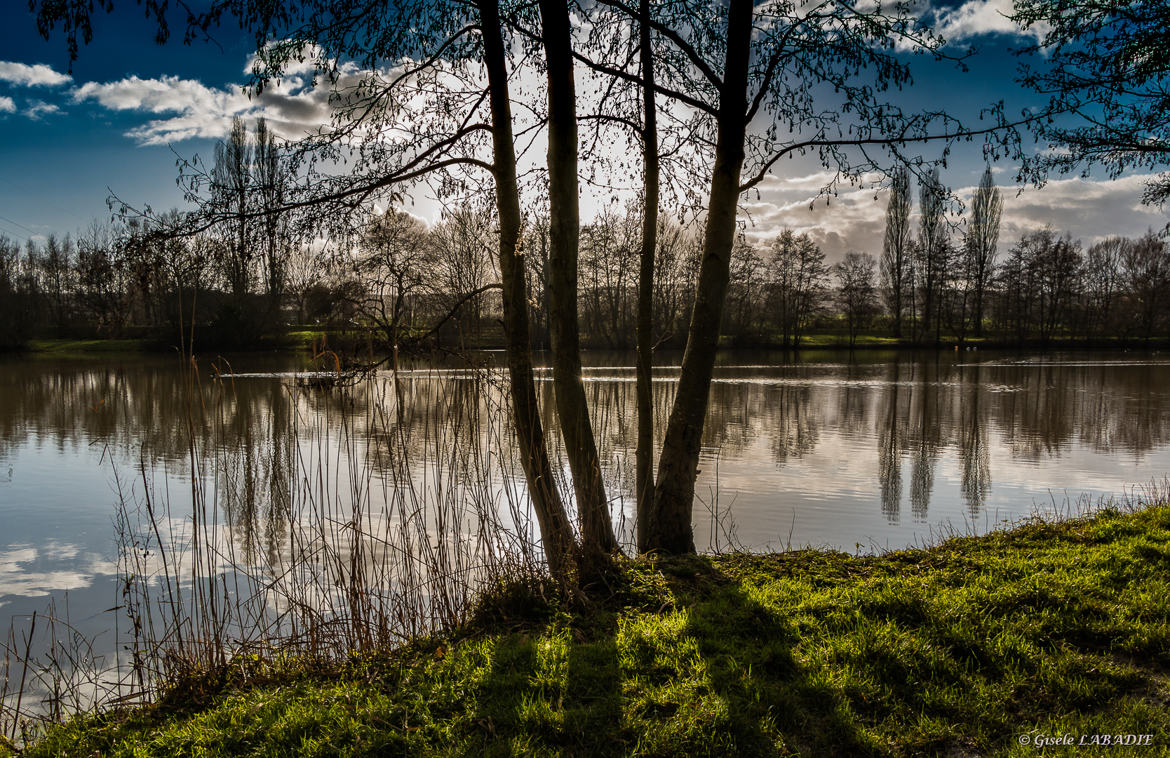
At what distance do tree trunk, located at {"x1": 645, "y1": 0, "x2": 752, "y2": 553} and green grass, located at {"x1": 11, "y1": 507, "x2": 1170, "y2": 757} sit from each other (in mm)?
968

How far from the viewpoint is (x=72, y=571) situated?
6055 millimetres

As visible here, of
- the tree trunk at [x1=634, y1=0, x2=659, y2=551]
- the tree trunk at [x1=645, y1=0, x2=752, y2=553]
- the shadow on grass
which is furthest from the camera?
the tree trunk at [x1=634, y1=0, x2=659, y2=551]

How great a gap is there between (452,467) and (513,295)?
4.77 feet

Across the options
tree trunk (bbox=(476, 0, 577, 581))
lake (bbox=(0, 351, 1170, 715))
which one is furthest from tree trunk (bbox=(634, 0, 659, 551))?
tree trunk (bbox=(476, 0, 577, 581))

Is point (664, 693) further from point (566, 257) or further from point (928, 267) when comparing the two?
point (928, 267)

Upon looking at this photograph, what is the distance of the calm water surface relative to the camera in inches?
230

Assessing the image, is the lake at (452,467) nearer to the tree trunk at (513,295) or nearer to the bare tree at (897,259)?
the tree trunk at (513,295)

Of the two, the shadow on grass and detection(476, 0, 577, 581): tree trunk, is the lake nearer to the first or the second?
detection(476, 0, 577, 581): tree trunk

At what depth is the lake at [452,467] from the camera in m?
4.51

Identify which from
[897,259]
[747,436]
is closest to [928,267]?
[897,259]

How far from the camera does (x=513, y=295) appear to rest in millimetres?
4836

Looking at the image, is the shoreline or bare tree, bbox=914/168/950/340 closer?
the shoreline

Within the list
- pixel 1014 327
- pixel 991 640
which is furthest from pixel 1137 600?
pixel 1014 327

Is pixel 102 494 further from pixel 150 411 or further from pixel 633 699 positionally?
pixel 633 699
